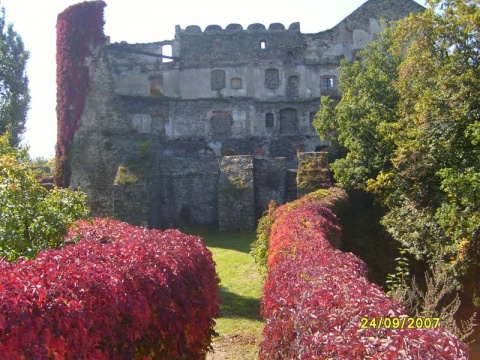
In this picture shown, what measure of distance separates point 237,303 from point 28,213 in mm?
4870

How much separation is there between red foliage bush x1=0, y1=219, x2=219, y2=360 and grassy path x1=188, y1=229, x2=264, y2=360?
138cm

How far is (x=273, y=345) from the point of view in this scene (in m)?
4.73

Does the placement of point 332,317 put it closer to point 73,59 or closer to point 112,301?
point 112,301

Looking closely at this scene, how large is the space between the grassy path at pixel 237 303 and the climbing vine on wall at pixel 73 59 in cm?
1103

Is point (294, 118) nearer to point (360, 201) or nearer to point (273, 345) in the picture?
point (360, 201)

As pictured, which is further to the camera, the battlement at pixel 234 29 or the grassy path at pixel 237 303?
the battlement at pixel 234 29

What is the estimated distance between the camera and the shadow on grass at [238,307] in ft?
33.5

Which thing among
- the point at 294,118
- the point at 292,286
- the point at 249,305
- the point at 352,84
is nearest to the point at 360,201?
the point at 352,84

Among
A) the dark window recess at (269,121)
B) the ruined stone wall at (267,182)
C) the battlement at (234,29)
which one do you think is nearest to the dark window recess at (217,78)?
the battlement at (234,29)

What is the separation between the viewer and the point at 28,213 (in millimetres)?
8242

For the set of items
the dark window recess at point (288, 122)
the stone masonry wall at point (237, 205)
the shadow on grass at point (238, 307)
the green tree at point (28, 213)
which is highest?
the dark window recess at point (288, 122)

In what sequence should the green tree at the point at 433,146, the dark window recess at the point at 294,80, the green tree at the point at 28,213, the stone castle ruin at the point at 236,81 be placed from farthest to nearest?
the dark window recess at the point at 294,80 < the stone castle ruin at the point at 236,81 < the green tree at the point at 433,146 < the green tree at the point at 28,213

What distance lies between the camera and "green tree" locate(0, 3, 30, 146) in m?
32.3
